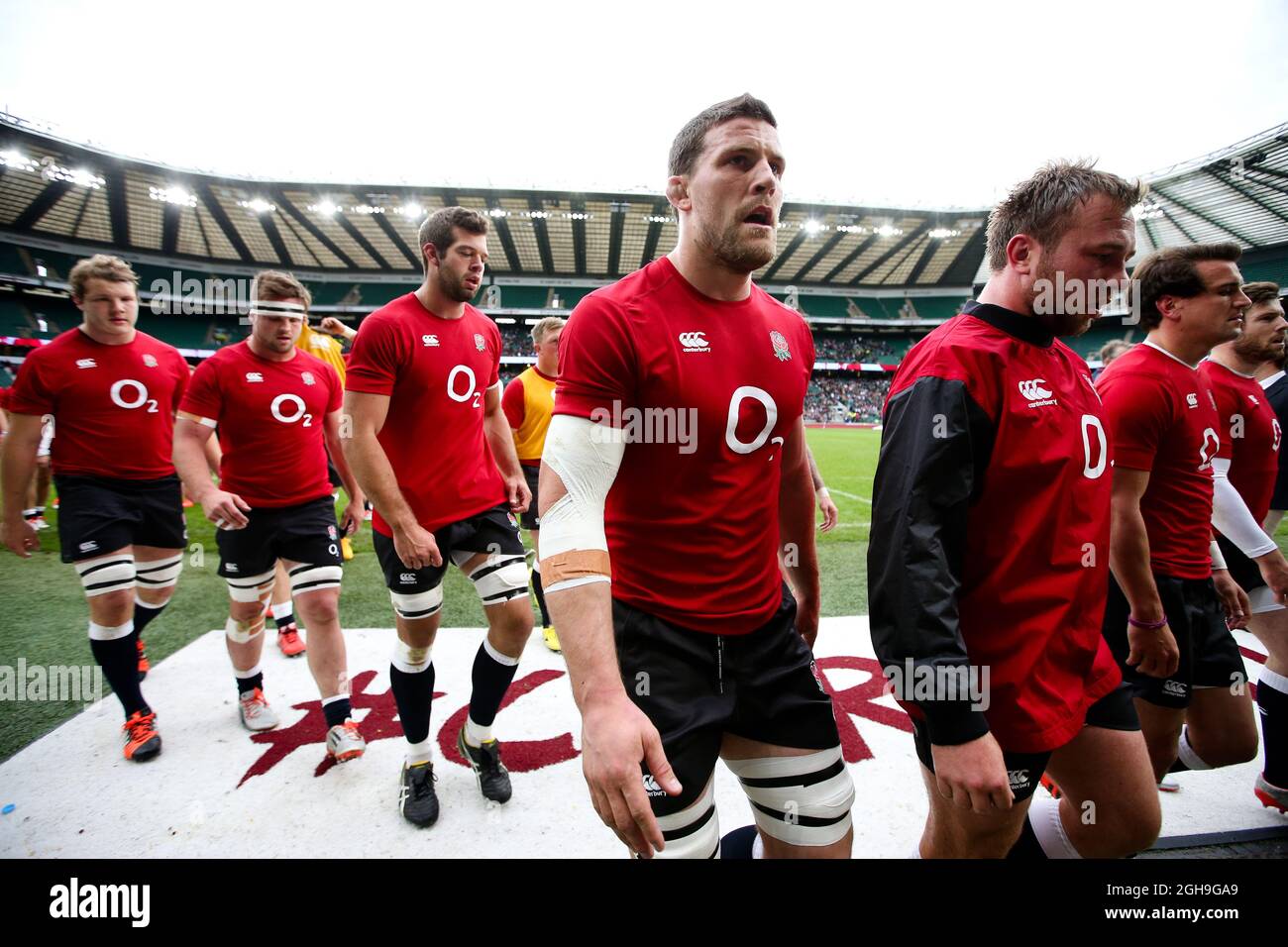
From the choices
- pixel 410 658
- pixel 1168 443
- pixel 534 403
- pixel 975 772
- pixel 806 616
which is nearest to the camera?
pixel 975 772

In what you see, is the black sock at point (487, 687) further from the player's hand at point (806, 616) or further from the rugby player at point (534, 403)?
the rugby player at point (534, 403)

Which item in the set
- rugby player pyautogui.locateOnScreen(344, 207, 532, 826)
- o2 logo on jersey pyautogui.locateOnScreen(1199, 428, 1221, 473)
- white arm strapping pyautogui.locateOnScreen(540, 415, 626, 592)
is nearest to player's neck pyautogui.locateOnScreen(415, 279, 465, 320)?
rugby player pyautogui.locateOnScreen(344, 207, 532, 826)

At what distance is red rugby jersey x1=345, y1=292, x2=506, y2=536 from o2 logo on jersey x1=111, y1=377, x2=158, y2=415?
2.11m

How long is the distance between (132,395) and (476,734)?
3234 millimetres

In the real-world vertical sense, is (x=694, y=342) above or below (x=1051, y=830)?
above

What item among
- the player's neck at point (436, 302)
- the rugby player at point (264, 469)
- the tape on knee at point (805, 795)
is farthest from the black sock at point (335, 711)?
the tape on knee at point (805, 795)

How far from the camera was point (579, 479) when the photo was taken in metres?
1.50

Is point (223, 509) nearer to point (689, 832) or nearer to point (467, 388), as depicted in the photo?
point (467, 388)

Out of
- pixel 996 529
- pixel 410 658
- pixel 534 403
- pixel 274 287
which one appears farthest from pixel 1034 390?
pixel 534 403

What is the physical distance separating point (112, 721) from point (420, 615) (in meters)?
2.48

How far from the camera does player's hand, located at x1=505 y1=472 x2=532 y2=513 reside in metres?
3.47

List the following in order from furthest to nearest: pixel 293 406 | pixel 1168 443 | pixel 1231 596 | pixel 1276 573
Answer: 1. pixel 293 406
2. pixel 1276 573
3. pixel 1231 596
4. pixel 1168 443

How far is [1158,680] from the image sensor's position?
97.5 inches
